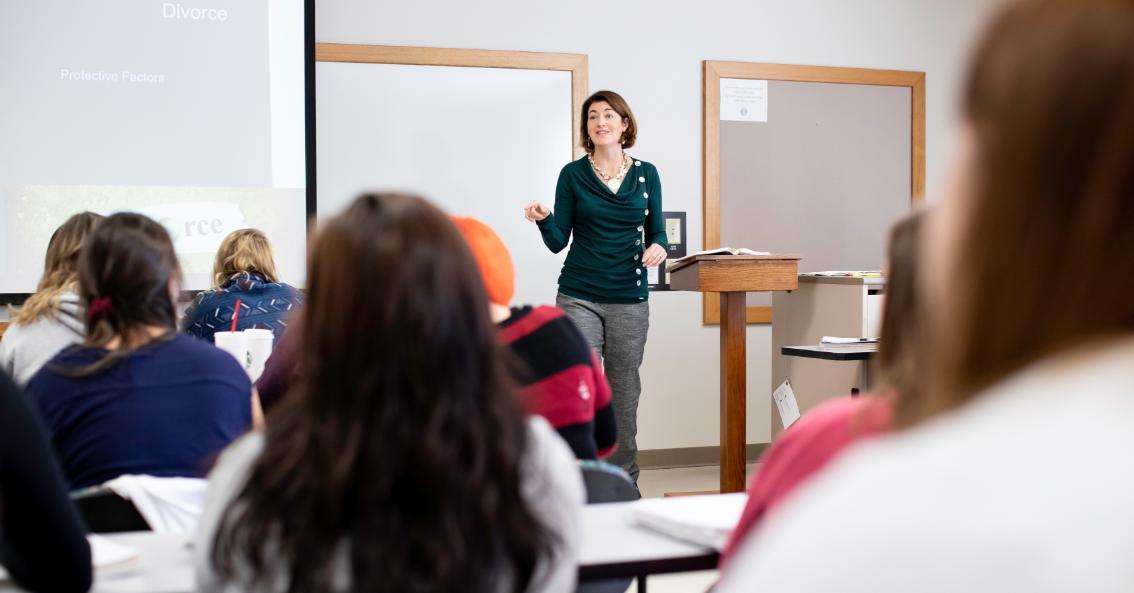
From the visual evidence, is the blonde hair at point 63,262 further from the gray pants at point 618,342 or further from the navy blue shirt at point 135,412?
the gray pants at point 618,342

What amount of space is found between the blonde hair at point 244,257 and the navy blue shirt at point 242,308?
0.07 m

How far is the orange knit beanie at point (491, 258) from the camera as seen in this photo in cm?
200

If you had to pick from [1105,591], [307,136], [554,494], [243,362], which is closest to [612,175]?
[307,136]

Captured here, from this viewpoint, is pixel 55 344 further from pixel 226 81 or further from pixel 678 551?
pixel 226 81

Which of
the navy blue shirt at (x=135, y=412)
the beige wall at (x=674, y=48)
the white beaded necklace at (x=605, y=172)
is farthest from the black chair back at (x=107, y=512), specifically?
the beige wall at (x=674, y=48)

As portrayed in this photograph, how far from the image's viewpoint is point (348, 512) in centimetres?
106

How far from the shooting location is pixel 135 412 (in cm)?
185

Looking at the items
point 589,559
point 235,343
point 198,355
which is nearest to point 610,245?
point 235,343

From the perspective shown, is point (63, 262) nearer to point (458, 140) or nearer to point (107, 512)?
point (107, 512)

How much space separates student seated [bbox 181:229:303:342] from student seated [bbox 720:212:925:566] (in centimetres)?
216

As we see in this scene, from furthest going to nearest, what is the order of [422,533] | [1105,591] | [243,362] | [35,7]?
1. [35,7]
2. [243,362]
3. [422,533]
4. [1105,591]

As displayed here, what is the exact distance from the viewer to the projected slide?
4078mm

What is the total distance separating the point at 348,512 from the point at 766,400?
4685mm

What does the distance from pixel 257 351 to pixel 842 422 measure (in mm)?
1956
